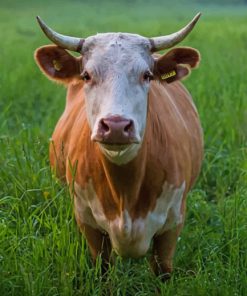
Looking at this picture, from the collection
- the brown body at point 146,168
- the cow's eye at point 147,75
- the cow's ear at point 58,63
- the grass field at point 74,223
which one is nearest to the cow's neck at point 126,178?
the brown body at point 146,168

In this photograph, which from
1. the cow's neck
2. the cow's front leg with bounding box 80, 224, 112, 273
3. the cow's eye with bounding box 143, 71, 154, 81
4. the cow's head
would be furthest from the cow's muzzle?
the cow's front leg with bounding box 80, 224, 112, 273

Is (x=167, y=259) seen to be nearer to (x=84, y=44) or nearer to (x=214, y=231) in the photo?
(x=214, y=231)

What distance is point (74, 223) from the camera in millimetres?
4430

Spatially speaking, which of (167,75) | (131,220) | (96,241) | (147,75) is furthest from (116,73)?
(96,241)

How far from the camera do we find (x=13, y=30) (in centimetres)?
1616

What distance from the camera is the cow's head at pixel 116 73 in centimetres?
358

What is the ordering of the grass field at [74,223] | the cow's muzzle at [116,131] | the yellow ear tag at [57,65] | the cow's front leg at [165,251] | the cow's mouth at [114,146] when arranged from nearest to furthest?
1. the cow's muzzle at [116,131]
2. the cow's mouth at [114,146]
3. the grass field at [74,223]
4. the yellow ear tag at [57,65]
5. the cow's front leg at [165,251]

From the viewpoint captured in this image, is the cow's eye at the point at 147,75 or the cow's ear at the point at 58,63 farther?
the cow's ear at the point at 58,63

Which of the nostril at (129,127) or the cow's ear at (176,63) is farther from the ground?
the cow's ear at (176,63)

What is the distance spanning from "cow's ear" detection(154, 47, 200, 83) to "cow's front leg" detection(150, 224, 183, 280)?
0.87 metres

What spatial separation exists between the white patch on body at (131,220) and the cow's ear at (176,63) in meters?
0.61

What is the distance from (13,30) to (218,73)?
8127mm

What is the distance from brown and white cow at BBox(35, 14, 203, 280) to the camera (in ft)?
12.7

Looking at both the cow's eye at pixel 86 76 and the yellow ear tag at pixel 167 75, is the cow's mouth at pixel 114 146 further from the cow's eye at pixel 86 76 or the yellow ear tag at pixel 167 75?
the yellow ear tag at pixel 167 75
